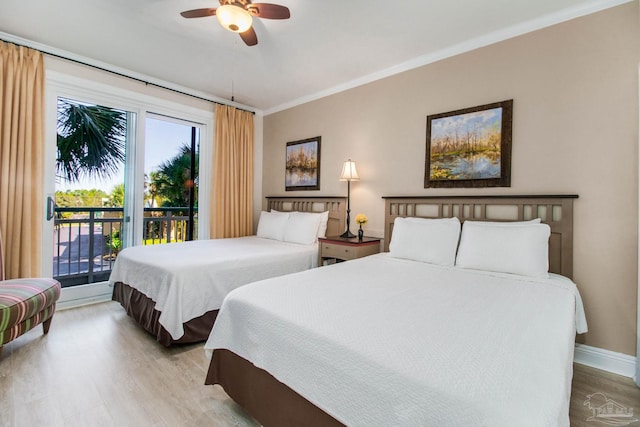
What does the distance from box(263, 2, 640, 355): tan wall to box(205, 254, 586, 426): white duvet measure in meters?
0.51

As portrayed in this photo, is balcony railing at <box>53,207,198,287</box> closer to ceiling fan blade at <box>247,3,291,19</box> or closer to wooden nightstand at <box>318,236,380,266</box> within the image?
wooden nightstand at <box>318,236,380,266</box>

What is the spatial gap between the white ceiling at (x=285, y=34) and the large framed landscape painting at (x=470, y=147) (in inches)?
24.0

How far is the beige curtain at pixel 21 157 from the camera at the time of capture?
267cm

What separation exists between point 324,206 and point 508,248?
7.31 ft

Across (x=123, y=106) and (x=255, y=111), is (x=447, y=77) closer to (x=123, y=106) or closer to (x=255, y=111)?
(x=255, y=111)

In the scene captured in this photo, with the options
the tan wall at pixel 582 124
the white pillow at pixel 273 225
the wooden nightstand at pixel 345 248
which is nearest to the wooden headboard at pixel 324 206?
the white pillow at pixel 273 225

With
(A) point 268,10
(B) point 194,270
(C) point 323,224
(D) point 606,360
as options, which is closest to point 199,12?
(A) point 268,10

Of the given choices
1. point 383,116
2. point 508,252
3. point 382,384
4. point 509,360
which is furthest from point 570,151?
point 382,384

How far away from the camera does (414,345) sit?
1049 mm

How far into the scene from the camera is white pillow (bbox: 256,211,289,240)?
3871 mm

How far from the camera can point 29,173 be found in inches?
110

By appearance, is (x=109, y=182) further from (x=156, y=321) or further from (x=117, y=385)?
(x=117, y=385)

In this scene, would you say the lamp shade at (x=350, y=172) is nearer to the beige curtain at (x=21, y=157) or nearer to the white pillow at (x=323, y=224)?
the white pillow at (x=323, y=224)

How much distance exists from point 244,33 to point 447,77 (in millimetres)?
1876
